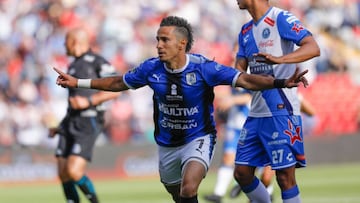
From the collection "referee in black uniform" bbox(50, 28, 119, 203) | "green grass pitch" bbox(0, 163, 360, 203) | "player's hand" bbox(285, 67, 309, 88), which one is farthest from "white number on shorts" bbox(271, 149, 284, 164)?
"green grass pitch" bbox(0, 163, 360, 203)

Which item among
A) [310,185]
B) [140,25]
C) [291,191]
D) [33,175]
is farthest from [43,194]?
[291,191]

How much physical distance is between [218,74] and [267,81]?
0.68 metres

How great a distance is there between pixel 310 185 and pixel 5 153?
759 cm

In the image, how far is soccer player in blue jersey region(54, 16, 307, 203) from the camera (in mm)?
8766

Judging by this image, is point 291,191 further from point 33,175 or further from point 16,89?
point 16,89

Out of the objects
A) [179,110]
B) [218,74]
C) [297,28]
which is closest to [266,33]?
[297,28]

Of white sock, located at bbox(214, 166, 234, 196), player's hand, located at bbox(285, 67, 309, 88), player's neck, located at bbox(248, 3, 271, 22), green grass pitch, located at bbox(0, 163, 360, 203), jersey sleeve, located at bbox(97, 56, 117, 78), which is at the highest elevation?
player's neck, located at bbox(248, 3, 271, 22)

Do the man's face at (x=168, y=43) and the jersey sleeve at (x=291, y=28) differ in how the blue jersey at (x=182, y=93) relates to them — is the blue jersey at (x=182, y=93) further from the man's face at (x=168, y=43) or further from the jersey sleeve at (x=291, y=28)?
the jersey sleeve at (x=291, y=28)

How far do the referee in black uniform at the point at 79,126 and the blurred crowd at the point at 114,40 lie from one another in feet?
31.3

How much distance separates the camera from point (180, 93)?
29.1 ft

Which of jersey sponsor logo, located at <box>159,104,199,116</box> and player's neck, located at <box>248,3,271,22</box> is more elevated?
player's neck, located at <box>248,3,271,22</box>

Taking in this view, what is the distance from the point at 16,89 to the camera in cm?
2366

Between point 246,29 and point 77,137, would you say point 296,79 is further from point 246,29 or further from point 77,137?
point 77,137

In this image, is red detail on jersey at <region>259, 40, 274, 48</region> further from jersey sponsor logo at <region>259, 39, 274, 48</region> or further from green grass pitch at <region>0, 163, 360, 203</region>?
green grass pitch at <region>0, 163, 360, 203</region>
